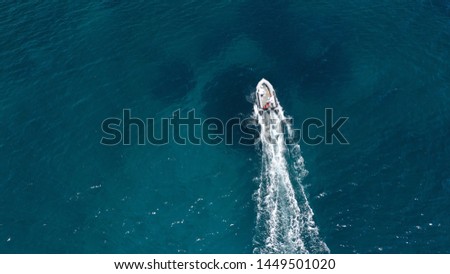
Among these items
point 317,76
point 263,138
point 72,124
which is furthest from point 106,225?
point 317,76

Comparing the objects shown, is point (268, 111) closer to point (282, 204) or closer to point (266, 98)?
point (266, 98)

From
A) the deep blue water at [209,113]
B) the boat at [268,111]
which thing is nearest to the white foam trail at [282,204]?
the boat at [268,111]

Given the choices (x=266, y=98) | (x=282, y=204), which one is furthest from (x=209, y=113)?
Result: (x=282, y=204)

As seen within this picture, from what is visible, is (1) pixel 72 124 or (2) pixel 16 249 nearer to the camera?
(2) pixel 16 249

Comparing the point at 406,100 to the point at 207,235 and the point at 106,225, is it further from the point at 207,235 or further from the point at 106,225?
the point at 106,225

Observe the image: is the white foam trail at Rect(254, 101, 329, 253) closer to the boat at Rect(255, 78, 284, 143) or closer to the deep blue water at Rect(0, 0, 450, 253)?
the boat at Rect(255, 78, 284, 143)

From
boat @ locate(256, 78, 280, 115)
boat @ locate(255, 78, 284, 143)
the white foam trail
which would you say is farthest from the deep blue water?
boat @ locate(255, 78, 284, 143)
